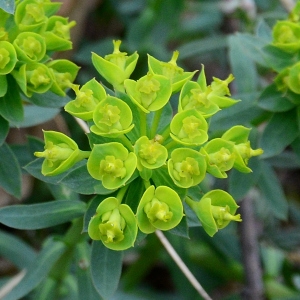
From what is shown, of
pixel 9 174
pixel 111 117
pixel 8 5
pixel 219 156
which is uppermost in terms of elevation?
pixel 8 5

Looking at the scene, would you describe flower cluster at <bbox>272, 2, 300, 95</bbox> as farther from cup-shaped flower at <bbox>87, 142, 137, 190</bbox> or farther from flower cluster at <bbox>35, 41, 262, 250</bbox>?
cup-shaped flower at <bbox>87, 142, 137, 190</bbox>

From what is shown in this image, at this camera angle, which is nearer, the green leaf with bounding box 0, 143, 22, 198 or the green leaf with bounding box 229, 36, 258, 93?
the green leaf with bounding box 0, 143, 22, 198

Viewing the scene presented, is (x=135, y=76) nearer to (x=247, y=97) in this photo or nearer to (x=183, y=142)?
(x=247, y=97)

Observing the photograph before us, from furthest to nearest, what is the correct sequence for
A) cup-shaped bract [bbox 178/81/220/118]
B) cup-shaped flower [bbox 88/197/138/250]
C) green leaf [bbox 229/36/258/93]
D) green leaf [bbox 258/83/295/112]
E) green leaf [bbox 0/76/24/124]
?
1. green leaf [bbox 229/36/258/93]
2. green leaf [bbox 258/83/295/112]
3. green leaf [bbox 0/76/24/124]
4. cup-shaped bract [bbox 178/81/220/118]
5. cup-shaped flower [bbox 88/197/138/250]

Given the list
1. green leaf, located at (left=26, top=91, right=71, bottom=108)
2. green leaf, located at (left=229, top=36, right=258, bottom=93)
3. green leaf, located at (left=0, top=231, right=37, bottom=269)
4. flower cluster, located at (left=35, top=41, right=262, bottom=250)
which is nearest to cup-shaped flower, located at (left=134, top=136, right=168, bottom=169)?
flower cluster, located at (left=35, top=41, right=262, bottom=250)

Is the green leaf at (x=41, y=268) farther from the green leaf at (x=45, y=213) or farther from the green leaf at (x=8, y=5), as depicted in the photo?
the green leaf at (x=8, y=5)

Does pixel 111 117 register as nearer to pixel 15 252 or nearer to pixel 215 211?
pixel 215 211

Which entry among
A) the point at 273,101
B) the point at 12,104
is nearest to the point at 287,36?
the point at 273,101
